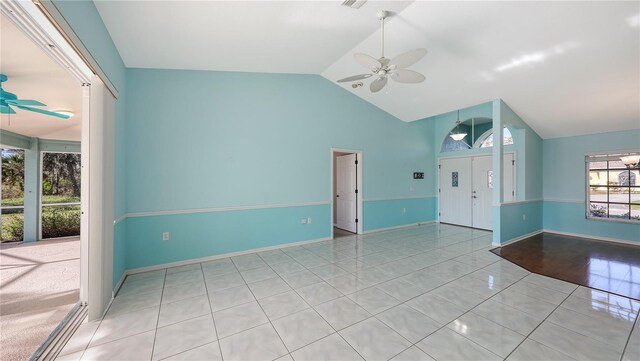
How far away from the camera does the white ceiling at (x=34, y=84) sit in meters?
2.24

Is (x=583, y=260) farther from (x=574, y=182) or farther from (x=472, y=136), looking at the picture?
(x=472, y=136)

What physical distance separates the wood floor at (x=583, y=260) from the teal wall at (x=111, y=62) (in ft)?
18.3

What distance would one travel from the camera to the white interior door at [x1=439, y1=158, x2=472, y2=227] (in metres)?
6.45

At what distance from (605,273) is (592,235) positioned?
2.89m

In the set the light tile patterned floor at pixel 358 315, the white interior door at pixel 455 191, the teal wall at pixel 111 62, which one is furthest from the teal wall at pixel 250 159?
the white interior door at pixel 455 191

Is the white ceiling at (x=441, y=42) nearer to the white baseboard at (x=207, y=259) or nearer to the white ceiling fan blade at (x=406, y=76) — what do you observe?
the white ceiling fan blade at (x=406, y=76)

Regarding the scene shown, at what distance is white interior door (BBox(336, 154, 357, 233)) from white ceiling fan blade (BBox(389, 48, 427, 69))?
10.0 ft

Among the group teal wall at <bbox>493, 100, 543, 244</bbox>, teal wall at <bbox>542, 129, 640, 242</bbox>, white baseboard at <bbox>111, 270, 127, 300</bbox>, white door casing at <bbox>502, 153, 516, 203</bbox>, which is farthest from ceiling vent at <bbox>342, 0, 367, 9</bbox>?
teal wall at <bbox>542, 129, 640, 242</bbox>

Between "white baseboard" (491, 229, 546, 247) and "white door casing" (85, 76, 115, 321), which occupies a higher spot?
"white door casing" (85, 76, 115, 321)

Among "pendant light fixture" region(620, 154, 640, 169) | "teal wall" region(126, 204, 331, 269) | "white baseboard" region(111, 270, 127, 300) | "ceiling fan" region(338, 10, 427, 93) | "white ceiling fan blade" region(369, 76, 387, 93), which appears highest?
"ceiling fan" region(338, 10, 427, 93)

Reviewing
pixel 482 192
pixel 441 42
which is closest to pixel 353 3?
pixel 441 42

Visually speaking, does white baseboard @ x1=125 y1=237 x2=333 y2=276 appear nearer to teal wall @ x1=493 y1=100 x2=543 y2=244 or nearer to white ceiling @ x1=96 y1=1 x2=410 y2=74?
white ceiling @ x1=96 y1=1 x2=410 y2=74

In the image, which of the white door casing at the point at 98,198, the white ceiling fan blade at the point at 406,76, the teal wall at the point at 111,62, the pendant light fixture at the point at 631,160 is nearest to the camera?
→ the teal wall at the point at 111,62

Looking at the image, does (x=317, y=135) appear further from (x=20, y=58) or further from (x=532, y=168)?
(x=532, y=168)
